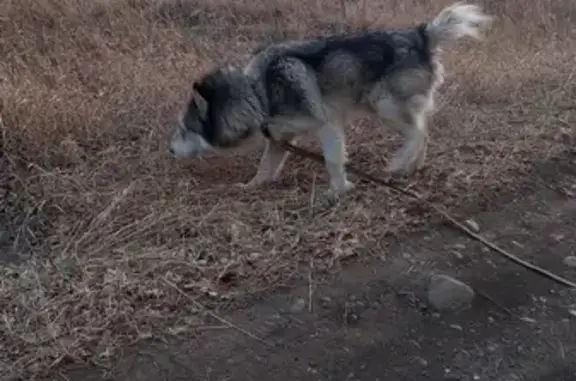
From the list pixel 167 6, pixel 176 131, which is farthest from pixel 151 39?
pixel 176 131

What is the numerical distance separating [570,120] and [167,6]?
4053mm

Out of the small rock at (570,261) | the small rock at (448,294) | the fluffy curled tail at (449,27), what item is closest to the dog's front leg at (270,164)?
the fluffy curled tail at (449,27)

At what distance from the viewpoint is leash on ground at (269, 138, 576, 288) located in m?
3.86

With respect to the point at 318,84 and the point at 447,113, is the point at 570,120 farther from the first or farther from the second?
the point at 318,84

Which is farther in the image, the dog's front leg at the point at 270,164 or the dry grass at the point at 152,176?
the dog's front leg at the point at 270,164

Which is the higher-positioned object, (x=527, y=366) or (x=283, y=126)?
(x=283, y=126)

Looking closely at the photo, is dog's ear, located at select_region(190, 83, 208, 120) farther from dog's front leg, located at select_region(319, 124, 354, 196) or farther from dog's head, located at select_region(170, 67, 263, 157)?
dog's front leg, located at select_region(319, 124, 354, 196)

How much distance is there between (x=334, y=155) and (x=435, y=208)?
645mm

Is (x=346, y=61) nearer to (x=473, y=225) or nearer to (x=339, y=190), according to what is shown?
(x=339, y=190)

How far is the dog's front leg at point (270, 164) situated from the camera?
15.5 feet

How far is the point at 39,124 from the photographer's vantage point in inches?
198

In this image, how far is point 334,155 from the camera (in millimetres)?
4578

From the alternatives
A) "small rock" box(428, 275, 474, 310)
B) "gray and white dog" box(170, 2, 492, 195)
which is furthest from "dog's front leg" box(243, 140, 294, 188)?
"small rock" box(428, 275, 474, 310)

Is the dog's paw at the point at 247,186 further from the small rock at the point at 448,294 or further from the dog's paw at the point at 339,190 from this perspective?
the small rock at the point at 448,294
